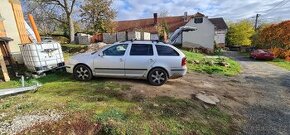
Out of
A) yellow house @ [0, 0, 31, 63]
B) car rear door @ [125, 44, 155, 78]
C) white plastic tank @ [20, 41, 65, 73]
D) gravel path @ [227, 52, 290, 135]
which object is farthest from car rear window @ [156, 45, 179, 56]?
yellow house @ [0, 0, 31, 63]

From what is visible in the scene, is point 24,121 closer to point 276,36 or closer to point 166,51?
point 166,51

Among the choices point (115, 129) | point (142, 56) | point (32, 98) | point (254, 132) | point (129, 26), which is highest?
point (129, 26)

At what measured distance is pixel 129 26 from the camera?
46688 millimetres

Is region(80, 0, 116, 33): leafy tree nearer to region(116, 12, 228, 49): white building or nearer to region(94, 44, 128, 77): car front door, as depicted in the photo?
region(116, 12, 228, 49): white building

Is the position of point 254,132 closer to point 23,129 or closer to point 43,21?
point 23,129

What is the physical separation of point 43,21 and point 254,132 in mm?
31244

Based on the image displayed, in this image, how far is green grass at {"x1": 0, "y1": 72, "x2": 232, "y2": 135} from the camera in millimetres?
4871

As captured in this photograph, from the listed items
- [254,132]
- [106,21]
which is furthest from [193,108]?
[106,21]

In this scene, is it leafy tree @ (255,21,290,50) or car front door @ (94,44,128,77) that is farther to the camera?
leafy tree @ (255,21,290,50)

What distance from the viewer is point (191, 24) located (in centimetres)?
3525

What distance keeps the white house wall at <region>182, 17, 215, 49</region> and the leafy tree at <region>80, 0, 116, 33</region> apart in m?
12.1

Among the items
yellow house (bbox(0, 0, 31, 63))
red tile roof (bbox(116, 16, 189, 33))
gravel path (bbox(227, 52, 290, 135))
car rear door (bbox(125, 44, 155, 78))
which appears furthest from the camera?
red tile roof (bbox(116, 16, 189, 33))

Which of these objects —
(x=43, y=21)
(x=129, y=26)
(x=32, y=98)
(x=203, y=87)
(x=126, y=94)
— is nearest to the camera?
(x=32, y=98)

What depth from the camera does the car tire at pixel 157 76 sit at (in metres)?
8.32
